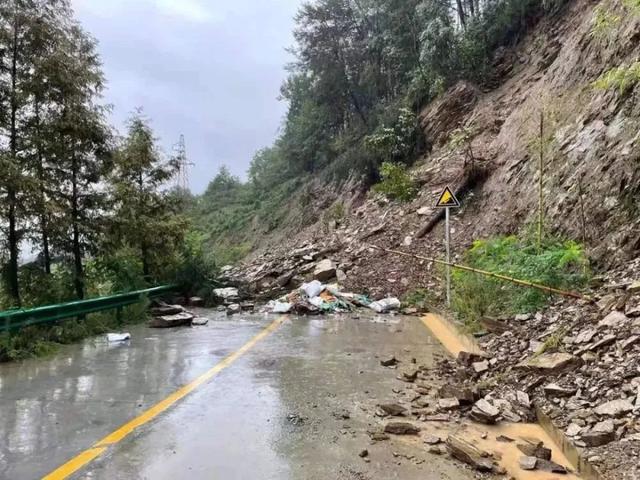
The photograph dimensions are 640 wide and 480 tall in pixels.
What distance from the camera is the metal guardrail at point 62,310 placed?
27.8 feet

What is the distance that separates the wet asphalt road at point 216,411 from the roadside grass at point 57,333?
362 mm

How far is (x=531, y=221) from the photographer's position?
40.9 ft

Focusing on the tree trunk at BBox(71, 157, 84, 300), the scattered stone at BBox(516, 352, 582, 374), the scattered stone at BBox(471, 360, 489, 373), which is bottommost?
the scattered stone at BBox(471, 360, 489, 373)

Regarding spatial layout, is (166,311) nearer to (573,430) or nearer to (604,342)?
(604,342)

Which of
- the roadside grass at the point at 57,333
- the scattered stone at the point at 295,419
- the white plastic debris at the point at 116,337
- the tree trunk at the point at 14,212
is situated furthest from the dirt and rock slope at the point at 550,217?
the tree trunk at the point at 14,212

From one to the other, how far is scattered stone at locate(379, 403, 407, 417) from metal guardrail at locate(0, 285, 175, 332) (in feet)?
20.7

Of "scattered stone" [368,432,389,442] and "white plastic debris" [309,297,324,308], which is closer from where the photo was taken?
"scattered stone" [368,432,389,442]

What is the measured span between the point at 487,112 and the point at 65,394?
64.6 ft

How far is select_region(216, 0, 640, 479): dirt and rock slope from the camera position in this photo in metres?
5.26

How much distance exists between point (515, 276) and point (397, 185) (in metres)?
12.3

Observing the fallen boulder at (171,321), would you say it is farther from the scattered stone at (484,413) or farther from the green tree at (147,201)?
the scattered stone at (484,413)

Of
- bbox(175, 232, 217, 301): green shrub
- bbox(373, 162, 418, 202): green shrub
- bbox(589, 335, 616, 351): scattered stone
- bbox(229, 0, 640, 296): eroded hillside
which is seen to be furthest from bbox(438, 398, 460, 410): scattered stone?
bbox(373, 162, 418, 202): green shrub

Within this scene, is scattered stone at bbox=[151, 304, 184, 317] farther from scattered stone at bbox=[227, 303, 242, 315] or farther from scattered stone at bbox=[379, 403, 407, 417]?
scattered stone at bbox=[379, 403, 407, 417]

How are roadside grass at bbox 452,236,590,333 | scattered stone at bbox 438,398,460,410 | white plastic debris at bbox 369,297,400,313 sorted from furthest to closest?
white plastic debris at bbox 369,297,400,313, roadside grass at bbox 452,236,590,333, scattered stone at bbox 438,398,460,410
